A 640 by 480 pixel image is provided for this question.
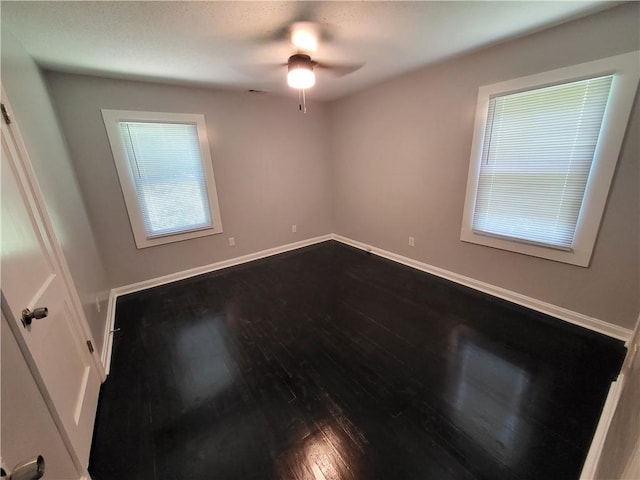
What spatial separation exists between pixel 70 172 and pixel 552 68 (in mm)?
4215

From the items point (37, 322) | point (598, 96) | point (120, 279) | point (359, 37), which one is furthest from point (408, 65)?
point (120, 279)

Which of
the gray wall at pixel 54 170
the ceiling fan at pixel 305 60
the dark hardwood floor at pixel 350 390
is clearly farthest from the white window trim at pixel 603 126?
the gray wall at pixel 54 170

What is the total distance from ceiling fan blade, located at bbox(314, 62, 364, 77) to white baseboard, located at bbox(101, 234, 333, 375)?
2.54 metres

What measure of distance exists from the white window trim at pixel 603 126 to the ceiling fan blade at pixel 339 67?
1.23 m

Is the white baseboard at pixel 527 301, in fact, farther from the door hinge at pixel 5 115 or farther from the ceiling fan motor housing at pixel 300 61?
the door hinge at pixel 5 115

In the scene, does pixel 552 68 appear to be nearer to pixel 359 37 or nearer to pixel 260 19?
pixel 359 37

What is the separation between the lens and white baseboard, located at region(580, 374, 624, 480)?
116 centimetres

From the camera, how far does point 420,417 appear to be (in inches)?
57.3

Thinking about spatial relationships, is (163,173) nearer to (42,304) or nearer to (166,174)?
(166,174)

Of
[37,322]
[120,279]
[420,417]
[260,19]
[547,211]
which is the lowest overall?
[420,417]

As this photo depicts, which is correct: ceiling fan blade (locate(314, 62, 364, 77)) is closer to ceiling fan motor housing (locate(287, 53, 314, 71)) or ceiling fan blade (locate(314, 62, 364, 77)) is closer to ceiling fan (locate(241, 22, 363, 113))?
ceiling fan (locate(241, 22, 363, 113))

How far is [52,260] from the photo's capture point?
142 centimetres

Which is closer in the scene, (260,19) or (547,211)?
(260,19)

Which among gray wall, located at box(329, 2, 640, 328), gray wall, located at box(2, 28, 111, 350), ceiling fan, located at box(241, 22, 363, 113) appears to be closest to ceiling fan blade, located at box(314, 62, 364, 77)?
ceiling fan, located at box(241, 22, 363, 113)
